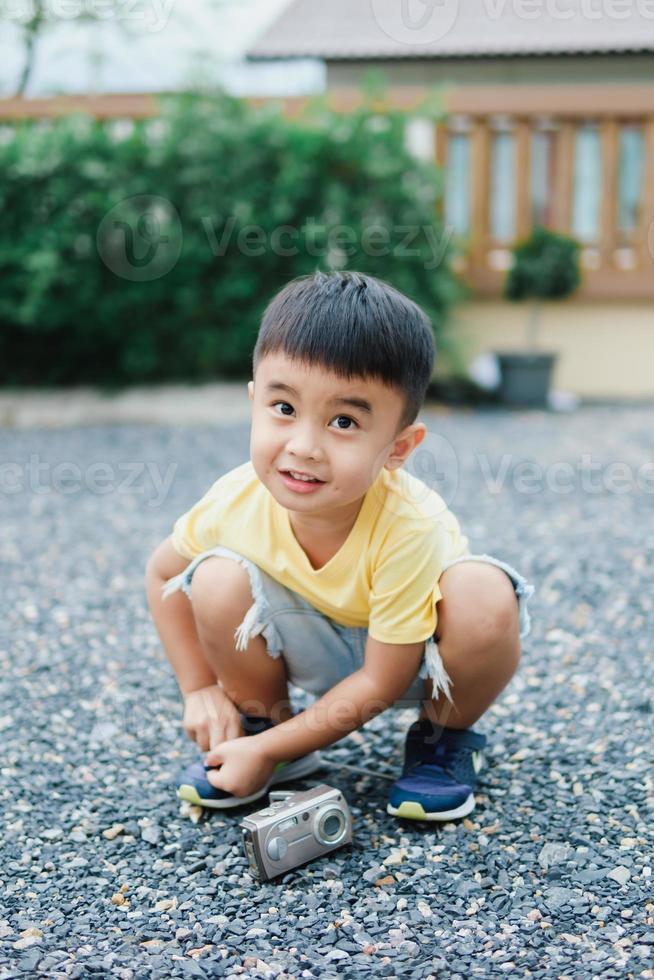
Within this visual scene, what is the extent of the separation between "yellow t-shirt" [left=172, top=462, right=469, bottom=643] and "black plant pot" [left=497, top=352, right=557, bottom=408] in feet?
14.3

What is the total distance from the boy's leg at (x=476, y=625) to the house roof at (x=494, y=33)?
21.5ft

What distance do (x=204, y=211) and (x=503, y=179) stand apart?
205 cm

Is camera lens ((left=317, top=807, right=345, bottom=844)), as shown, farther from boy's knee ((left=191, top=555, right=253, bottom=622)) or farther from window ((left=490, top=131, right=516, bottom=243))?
window ((left=490, top=131, right=516, bottom=243))

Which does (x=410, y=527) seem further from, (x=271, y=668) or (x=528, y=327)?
(x=528, y=327)

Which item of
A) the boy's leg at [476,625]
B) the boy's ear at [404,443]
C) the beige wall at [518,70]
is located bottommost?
the boy's leg at [476,625]

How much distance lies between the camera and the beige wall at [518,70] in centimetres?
761

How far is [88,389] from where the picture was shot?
5.94 metres

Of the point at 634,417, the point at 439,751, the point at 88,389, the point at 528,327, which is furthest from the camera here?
the point at 528,327

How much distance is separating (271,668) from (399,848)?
34cm

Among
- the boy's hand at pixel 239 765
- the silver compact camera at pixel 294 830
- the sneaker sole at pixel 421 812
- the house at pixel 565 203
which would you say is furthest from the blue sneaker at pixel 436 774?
the house at pixel 565 203

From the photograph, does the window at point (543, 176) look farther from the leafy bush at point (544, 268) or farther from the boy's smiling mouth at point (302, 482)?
the boy's smiling mouth at point (302, 482)

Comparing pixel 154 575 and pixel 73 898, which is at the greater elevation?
pixel 154 575

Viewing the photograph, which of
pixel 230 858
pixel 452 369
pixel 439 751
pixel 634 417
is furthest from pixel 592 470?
pixel 230 858

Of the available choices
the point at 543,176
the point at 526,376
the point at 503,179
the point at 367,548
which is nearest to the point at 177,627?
the point at 367,548
